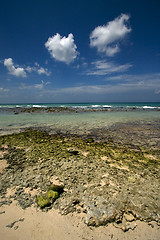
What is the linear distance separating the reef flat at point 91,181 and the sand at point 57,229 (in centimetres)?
13

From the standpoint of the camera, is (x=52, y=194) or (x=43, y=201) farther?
(x=52, y=194)

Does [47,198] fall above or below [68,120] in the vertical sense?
below

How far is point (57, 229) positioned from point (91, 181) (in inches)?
64.4

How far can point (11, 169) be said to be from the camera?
4.68 meters

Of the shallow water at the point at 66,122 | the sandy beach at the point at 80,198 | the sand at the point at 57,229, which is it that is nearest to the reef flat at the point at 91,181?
the sandy beach at the point at 80,198

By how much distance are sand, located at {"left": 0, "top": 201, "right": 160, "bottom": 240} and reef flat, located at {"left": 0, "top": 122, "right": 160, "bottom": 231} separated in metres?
0.13

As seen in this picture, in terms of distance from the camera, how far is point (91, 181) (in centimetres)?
394

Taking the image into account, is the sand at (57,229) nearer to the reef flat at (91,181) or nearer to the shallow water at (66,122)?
the reef flat at (91,181)

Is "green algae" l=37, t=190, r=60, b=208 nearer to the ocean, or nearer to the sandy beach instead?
the sandy beach

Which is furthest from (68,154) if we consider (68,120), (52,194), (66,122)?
(68,120)

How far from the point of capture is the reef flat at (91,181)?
2957mm

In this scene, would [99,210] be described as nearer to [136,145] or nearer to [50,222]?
[50,222]

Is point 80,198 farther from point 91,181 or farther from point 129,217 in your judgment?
point 129,217

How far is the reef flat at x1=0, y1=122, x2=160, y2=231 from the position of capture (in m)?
2.96
